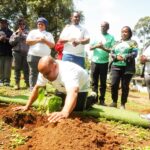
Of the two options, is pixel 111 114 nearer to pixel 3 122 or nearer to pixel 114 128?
pixel 114 128

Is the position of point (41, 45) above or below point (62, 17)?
below

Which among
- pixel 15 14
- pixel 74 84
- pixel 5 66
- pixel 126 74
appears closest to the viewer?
pixel 74 84

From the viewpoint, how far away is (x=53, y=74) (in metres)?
4.84

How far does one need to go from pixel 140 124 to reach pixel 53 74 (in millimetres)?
1732

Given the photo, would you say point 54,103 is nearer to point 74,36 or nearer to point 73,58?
point 73,58

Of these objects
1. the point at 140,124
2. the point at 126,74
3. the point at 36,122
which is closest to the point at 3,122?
the point at 36,122

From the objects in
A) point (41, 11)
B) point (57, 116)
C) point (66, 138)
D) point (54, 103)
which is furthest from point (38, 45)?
point (41, 11)

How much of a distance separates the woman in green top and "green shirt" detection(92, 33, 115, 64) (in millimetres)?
340

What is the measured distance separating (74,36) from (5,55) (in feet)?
9.28

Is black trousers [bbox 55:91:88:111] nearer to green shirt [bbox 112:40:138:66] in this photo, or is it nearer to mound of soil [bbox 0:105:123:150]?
mound of soil [bbox 0:105:123:150]

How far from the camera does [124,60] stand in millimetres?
6859

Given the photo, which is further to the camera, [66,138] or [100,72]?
[100,72]

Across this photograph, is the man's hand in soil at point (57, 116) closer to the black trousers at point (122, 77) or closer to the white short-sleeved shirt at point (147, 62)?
the white short-sleeved shirt at point (147, 62)

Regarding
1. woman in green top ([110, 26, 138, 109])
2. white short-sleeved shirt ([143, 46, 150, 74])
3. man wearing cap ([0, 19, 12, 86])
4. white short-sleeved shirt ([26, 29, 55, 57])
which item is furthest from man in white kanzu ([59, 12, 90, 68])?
man wearing cap ([0, 19, 12, 86])
